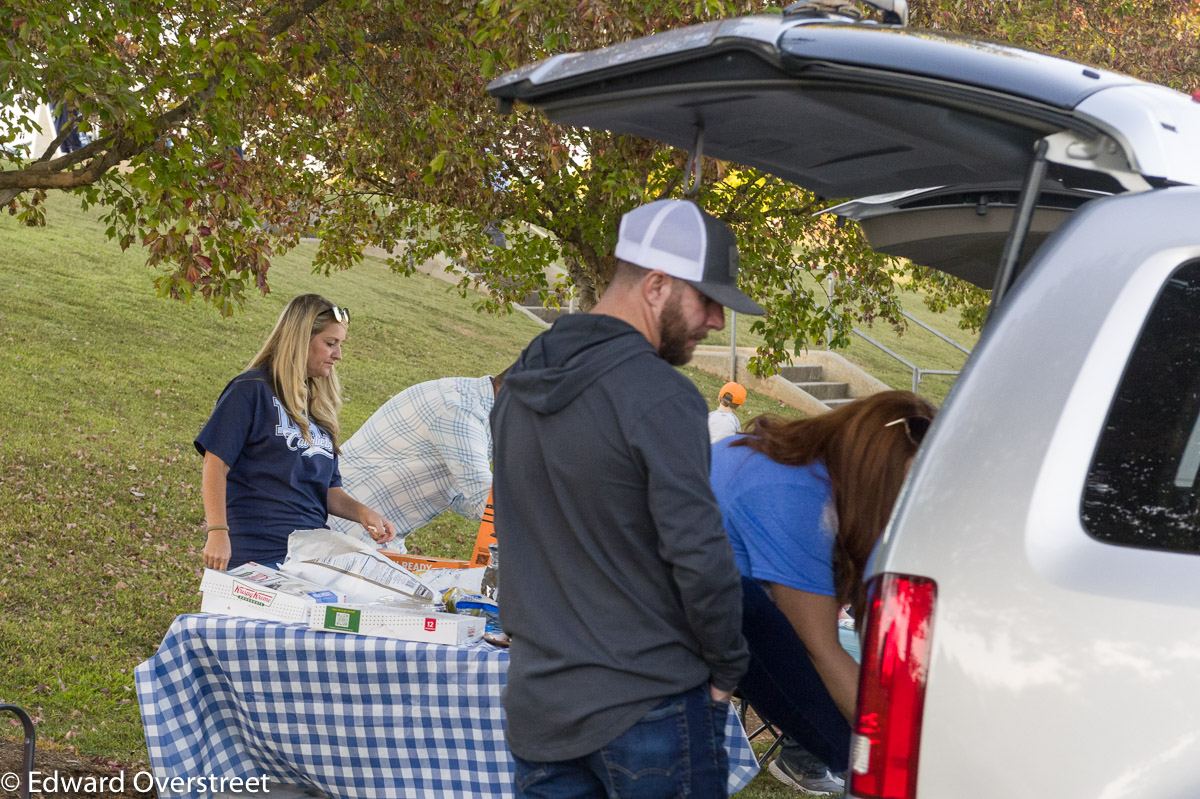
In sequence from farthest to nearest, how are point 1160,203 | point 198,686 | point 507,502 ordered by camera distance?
point 198,686 → point 507,502 → point 1160,203

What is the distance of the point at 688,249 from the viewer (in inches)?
80.7

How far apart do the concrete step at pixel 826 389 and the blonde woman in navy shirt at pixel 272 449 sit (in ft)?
52.6

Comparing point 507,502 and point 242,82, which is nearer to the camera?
point 507,502

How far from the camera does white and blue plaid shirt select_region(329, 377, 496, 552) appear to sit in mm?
4734

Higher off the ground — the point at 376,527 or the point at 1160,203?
the point at 1160,203

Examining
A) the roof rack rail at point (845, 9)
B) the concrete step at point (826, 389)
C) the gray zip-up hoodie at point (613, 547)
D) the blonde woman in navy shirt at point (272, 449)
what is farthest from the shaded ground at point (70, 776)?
the concrete step at point (826, 389)

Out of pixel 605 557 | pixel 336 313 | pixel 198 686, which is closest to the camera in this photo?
pixel 605 557

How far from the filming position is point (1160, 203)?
1680 mm

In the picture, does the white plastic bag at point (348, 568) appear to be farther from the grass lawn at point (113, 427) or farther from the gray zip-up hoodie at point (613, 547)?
the grass lawn at point (113, 427)

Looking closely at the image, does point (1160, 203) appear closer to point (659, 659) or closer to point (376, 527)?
point (659, 659)

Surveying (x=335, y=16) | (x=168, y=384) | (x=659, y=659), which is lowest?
(x=168, y=384)

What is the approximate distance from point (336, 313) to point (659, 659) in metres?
2.77

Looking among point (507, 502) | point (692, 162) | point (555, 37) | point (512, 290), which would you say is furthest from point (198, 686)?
point (512, 290)

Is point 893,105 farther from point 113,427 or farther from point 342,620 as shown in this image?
point 113,427
